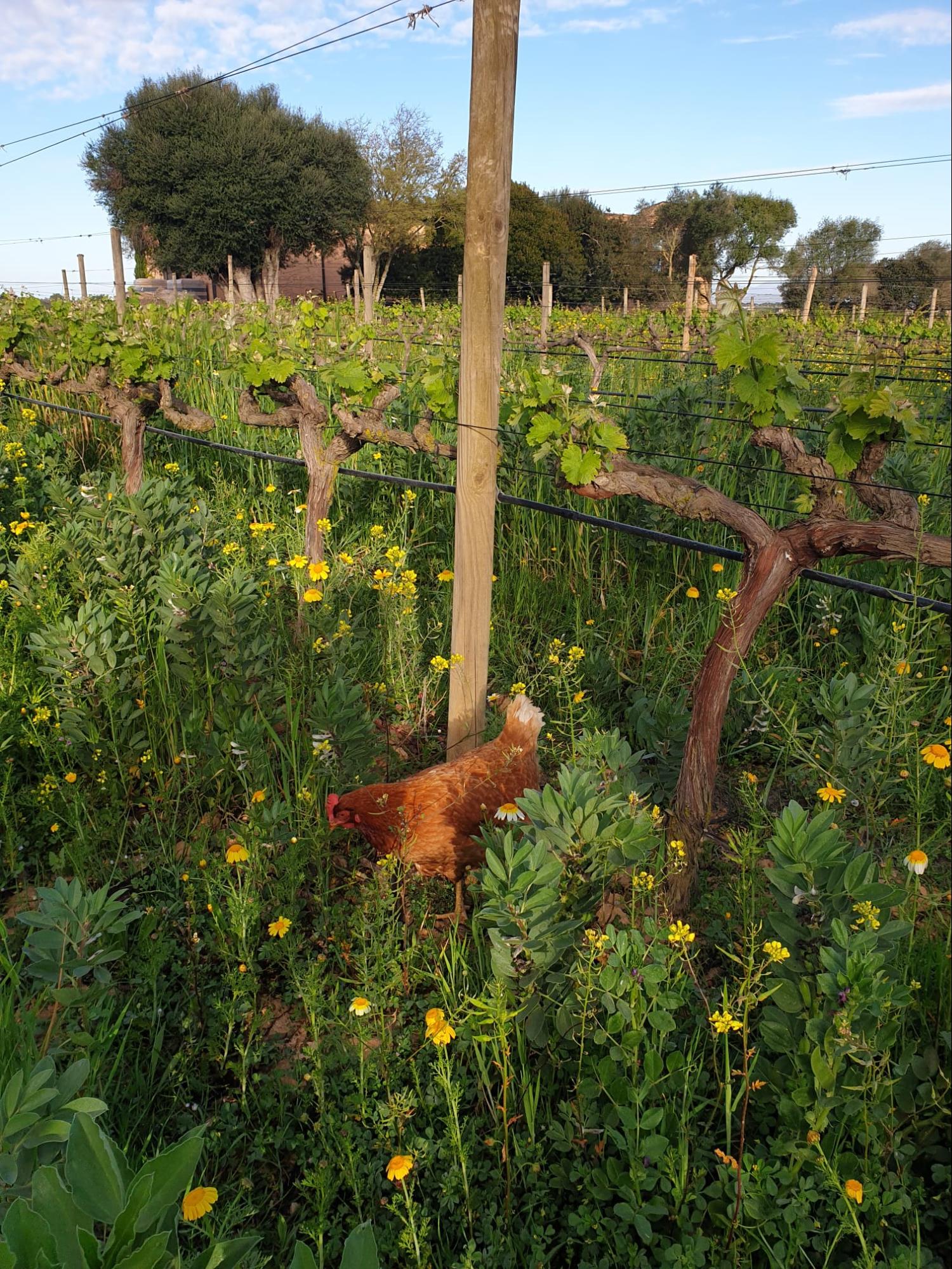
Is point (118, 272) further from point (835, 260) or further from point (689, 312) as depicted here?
point (835, 260)

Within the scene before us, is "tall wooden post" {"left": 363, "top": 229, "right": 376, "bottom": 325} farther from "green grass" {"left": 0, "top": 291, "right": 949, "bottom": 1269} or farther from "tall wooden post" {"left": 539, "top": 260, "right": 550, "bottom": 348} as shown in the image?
"green grass" {"left": 0, "top": 291, "right": 949, "bottom": 1269}

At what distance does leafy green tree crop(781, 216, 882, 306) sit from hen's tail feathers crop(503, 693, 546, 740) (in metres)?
20.4

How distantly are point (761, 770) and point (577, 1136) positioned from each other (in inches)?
66.3

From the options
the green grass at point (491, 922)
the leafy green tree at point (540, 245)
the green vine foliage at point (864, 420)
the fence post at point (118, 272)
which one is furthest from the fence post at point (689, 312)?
the leafy green tree at point (540, 245)

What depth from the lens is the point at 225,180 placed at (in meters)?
34.2

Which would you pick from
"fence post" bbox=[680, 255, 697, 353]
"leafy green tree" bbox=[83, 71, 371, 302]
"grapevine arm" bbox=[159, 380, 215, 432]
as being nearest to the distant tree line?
"leafy green tree" bbox=[83, 71, 371, 302]

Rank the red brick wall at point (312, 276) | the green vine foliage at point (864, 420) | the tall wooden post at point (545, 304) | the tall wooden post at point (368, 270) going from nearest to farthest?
1. the green vine foliage at point (864, 420)
2. the tall wooden post at point (545, 304)
3. the tall wooden post at point (368, 270)
4. the red brick wall at point (312, 276)

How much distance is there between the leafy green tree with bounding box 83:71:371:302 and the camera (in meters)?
34.2

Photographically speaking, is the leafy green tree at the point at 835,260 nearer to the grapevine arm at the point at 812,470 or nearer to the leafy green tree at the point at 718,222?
the leafy green tree at the point at 718,222

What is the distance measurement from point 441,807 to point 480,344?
4.36ft

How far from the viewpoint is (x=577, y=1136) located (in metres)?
1.71

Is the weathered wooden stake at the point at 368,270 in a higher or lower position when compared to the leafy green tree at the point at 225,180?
lower

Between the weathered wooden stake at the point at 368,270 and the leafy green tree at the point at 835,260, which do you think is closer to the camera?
the weathered wooden stake at the point at 368,270

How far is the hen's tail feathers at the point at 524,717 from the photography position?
104 inches
